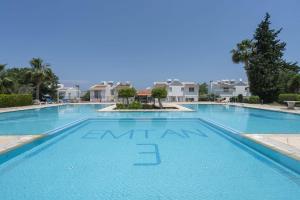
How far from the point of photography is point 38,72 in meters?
35.1

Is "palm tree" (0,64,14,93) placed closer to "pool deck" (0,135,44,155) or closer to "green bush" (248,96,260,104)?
"pool deck" (0,135,44,155)

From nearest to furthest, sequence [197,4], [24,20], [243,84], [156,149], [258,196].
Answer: [258,196] → [156,149] → [197,4] → [24,20] → [243,84]

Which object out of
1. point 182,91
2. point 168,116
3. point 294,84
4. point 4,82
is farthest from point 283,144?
point 182,91

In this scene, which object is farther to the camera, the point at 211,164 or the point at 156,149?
the point at 156,149

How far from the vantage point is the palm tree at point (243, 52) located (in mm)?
36156

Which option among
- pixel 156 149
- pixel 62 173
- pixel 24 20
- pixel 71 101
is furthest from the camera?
pixel 71 101

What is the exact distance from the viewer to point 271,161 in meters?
6.39

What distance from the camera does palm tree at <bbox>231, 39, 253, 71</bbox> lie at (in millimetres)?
36156

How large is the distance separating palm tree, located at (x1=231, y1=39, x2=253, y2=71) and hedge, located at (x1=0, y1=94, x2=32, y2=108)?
3028 centimetres

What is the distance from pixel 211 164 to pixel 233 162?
0.72m

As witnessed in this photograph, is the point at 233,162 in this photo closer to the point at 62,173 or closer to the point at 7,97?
the point at 62,173

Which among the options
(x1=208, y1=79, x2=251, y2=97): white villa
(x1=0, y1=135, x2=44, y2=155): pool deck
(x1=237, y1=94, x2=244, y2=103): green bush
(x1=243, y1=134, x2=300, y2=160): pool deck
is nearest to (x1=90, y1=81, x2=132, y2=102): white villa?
(x1=208, y1=79, x2=251, y2=97): white villa

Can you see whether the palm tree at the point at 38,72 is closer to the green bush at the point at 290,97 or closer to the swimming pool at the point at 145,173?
the swimming pool at the point at 145,173

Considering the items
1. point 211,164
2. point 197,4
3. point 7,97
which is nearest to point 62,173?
point 211,164
